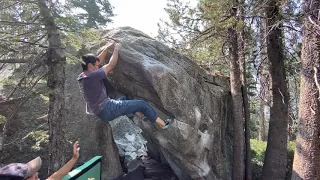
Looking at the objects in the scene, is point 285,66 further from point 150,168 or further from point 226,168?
point 150,168

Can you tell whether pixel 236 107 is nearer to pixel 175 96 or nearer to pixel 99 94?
pixel 175 96

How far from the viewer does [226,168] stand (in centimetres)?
827

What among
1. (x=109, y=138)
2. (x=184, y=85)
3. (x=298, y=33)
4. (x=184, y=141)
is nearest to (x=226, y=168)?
(x=184, y=141)

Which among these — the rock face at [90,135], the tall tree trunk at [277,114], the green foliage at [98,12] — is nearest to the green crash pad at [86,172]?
the rock face at [90,135]

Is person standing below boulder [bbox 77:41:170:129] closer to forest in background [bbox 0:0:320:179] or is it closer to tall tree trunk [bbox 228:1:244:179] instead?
forest in background [bbox 0:0:320:179]

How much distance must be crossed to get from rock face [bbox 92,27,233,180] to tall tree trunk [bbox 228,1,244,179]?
1.33 feet

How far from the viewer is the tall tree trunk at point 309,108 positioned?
527 centimetres

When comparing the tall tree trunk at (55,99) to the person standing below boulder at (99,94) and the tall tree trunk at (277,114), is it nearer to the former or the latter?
the person standing below boulder at (99,94)

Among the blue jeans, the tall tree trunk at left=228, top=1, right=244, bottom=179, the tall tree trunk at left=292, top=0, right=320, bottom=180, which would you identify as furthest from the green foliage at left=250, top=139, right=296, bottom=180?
the blue jeans

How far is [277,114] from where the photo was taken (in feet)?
26.9

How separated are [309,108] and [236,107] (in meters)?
3.05

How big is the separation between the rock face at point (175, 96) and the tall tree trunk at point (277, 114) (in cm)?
151

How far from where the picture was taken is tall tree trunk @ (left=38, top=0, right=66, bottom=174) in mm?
5091

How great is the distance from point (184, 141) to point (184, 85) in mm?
1452
